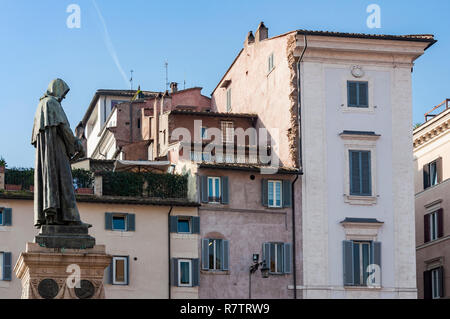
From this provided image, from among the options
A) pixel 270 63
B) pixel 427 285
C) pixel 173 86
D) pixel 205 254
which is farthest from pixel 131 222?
pixel 173 86

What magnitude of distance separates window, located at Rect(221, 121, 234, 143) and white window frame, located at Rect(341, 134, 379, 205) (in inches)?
274

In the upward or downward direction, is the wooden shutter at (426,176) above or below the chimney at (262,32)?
below

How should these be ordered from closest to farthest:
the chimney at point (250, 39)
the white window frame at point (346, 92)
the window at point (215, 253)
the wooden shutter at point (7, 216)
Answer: the wooden shutter at point (7, 216) < the window at point (215, 253) < the white window frame at point (346, 92) < the chimney at point (250, 39)

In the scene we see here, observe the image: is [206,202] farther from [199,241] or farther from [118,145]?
[118,145]

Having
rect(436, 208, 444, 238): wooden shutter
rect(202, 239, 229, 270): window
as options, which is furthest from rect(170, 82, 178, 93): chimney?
rect(202, 239, 229, 270): window

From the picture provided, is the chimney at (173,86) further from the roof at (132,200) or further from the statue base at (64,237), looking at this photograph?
the statue base at (64,237)

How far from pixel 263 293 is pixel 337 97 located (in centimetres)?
986

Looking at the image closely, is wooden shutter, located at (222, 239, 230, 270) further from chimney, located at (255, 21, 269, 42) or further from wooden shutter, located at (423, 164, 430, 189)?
wooden shutter, located at (423, 164, 430, 189)

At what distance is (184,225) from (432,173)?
50.7ft

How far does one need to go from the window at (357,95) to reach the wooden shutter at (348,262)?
654 centimetres

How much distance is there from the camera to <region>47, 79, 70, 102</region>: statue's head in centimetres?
2408

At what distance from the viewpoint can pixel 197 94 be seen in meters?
71.9

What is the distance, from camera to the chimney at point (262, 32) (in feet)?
207

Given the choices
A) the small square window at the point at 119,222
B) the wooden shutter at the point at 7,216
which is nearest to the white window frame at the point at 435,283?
the small square window at the point at 119,222
